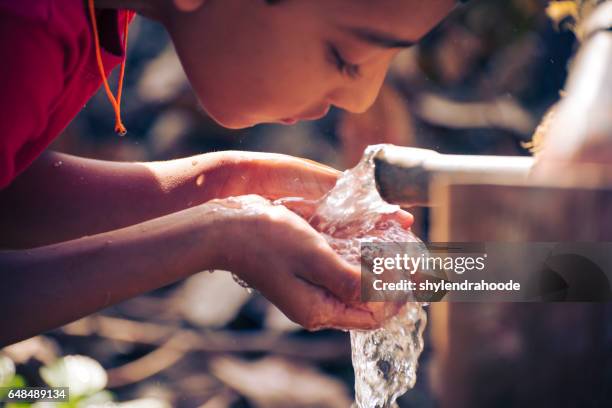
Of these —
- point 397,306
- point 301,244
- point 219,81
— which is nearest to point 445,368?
point 397,306

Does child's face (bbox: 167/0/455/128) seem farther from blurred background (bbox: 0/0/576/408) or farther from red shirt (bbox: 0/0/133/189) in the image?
blurred background (bbox: 0/0/576/408)

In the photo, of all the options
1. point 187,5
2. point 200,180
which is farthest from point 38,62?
point 200,180

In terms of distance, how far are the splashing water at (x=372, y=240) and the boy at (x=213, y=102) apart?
4cm

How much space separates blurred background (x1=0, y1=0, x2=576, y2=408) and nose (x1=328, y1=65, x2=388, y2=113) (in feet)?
0.88

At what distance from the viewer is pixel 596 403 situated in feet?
2.27

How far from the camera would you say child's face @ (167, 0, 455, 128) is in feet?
2.42

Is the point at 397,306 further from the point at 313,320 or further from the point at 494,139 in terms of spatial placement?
the point at 494,139

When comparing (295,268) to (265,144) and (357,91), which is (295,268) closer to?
(357,91)

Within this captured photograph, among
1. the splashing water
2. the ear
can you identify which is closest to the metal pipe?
the splashing water

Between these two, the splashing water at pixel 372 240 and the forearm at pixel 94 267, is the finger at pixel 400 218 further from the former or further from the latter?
the forearm at pixel 94 267

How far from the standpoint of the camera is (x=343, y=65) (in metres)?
0.77

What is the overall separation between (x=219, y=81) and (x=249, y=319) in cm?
100

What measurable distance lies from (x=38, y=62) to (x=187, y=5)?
16 centimetres

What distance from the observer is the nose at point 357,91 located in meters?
0.80
